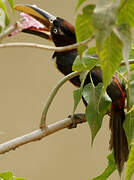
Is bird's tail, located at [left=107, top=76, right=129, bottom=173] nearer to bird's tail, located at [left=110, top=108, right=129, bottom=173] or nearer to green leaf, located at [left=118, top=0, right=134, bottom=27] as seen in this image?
bird's tail, located at [left=110, top=108, right=129, bottom=173]

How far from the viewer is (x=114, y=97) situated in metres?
1.36

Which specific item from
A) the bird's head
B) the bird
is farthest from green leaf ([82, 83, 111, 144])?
the bird's head

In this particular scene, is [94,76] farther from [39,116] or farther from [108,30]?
[39,116]

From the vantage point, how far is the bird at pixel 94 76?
4.00 feet

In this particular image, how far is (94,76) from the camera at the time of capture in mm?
1477

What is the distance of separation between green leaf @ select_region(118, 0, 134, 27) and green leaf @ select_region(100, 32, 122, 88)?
1.0 inches

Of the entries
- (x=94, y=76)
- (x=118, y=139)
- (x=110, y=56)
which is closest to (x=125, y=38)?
(x=110, y=56)

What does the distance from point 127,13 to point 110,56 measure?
0.05 metres

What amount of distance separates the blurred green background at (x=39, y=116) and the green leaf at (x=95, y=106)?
228 cm

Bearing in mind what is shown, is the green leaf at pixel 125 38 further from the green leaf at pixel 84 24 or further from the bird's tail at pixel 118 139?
the bird's tail at pixel 118 139

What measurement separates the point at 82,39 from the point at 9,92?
2.76 metres

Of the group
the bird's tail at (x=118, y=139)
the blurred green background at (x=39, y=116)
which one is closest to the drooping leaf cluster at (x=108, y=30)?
the bird's tail at (x=118, y=139)

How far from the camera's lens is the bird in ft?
4.00

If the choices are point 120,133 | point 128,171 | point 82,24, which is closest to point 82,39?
point 82,24
